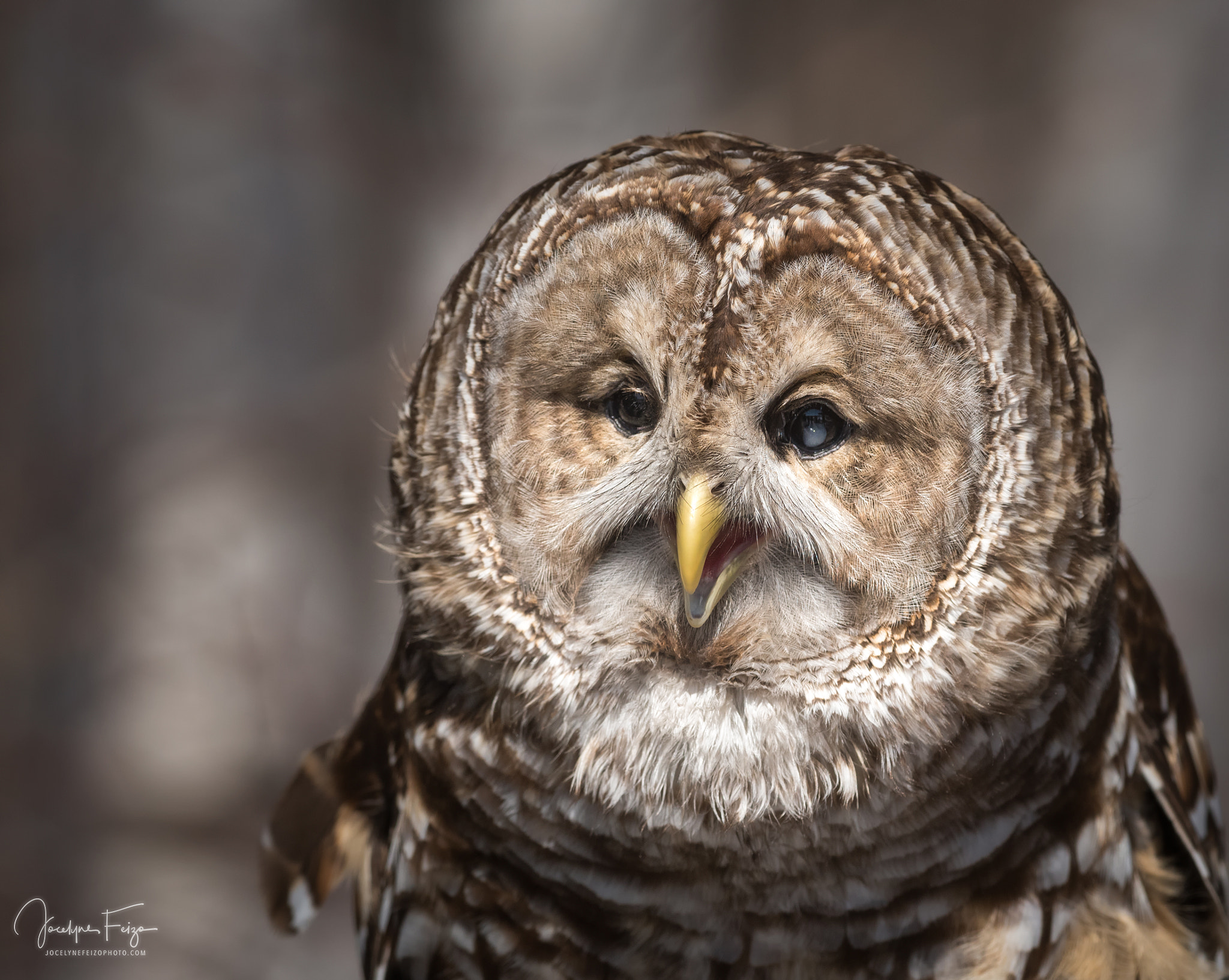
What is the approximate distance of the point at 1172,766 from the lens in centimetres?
169

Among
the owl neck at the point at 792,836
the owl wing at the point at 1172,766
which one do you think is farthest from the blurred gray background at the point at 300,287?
the owl neck at the point at 792,836

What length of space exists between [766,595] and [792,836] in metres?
0.33

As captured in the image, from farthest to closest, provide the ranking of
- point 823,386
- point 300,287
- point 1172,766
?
point 300,287, point 1172,766, point 823,386

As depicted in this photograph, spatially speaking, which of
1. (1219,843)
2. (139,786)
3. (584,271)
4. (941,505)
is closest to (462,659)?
(584,271)

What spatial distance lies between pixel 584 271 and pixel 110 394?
2492 millimetres

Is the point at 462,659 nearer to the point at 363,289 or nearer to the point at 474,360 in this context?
the point at 474,360

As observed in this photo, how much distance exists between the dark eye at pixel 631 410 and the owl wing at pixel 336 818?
69 centimetres

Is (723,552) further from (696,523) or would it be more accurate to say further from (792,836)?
(792,836)

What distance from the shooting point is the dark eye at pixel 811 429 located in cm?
111

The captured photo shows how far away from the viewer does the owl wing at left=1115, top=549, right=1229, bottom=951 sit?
61.8 inches

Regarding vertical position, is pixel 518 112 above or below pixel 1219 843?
above

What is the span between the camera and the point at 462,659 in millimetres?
1379

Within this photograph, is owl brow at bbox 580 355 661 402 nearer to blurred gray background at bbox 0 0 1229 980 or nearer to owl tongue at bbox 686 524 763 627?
owl tongue at bbox 686 524 763 627
